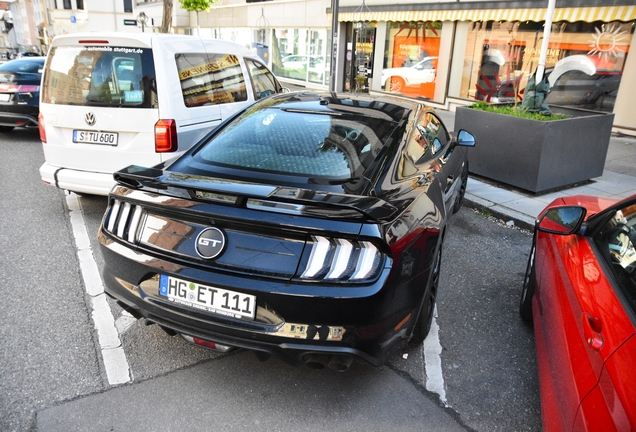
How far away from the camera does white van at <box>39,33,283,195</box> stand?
4715 millimetres

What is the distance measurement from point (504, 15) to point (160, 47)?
387 inches

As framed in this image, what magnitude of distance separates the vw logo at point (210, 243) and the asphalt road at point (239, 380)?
0.86 m

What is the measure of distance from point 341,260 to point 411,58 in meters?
14.6

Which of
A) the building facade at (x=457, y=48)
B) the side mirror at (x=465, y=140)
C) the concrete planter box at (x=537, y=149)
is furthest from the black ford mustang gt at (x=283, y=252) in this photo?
the building facade at (x=457, y=48)

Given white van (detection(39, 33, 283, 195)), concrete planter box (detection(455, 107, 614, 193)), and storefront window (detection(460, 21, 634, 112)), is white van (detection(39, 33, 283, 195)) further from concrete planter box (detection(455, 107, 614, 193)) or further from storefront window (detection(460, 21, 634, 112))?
storefront window (detection(460, 21, 634, 112))

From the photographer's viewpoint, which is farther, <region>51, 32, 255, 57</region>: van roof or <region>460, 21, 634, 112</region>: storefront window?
<region>460, 21, 634, 112</region>: storefront window

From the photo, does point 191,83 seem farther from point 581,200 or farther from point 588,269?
point 588,269

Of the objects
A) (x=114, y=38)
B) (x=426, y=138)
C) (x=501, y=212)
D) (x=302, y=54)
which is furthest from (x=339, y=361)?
Result: (x=302, y=54)

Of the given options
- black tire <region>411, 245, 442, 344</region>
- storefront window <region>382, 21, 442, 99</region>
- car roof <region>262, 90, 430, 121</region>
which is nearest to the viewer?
black tire <region>411, 245, 442, 344</region>

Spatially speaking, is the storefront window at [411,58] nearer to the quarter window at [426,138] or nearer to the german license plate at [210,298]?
the quarter window at [426,138]

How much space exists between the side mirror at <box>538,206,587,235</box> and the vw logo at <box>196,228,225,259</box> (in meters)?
1.69

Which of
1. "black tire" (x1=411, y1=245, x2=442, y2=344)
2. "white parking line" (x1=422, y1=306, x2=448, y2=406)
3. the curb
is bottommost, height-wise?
the curb

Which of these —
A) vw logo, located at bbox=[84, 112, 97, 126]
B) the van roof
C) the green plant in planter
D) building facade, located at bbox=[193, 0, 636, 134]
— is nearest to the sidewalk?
the green plant in planter

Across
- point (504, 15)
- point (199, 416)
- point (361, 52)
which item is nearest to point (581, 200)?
point (199, 416)
